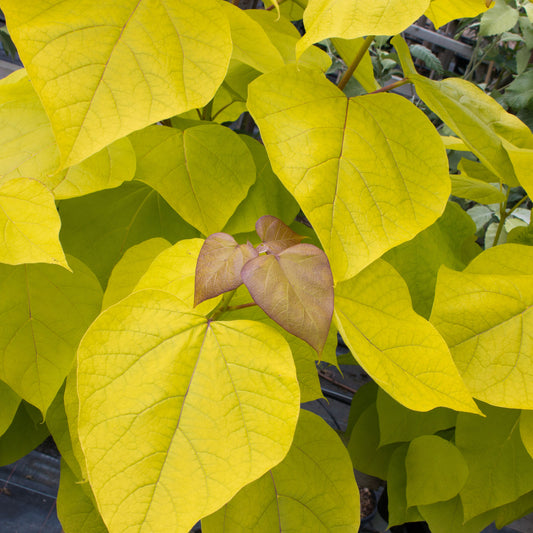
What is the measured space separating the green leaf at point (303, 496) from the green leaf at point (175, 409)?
11 cm

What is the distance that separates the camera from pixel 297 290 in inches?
8.6

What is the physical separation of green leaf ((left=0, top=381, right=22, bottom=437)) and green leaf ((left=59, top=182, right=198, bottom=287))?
3.9 inches

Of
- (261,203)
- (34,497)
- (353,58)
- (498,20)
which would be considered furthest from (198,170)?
(498,20)

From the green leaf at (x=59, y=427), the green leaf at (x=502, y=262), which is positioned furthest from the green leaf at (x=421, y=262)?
the green leaf at (x=59, y=427)

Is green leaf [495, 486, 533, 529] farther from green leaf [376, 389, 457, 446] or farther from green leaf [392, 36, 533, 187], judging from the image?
green leaf [392, 36, 533, 187]

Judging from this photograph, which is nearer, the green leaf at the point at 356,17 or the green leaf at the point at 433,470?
the green leaf at the point at 356,17

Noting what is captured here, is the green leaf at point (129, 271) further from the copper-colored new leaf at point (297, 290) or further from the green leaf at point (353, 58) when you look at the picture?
the green leaf at point (353, 58)

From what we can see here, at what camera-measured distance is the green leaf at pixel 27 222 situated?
0.25m

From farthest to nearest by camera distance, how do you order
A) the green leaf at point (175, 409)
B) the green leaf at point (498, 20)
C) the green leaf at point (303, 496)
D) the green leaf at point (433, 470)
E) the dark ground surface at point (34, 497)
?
the green leaf at point (498, 20)
the dark ground surface at point (34, 497)
the green leaf at point (433, 470)
the green leaf at point (303, 496)
the green leaf at point (175, 409)

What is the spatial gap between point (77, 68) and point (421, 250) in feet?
0.89

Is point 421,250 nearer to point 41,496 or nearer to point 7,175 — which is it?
point 7,175

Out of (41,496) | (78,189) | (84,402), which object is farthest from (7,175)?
(41,496)

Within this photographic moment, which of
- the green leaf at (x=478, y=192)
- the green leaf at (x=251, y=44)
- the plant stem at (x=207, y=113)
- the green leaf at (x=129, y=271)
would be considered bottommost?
the green leaf at (x=478, y=192)

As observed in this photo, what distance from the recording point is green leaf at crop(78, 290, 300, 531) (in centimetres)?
19
